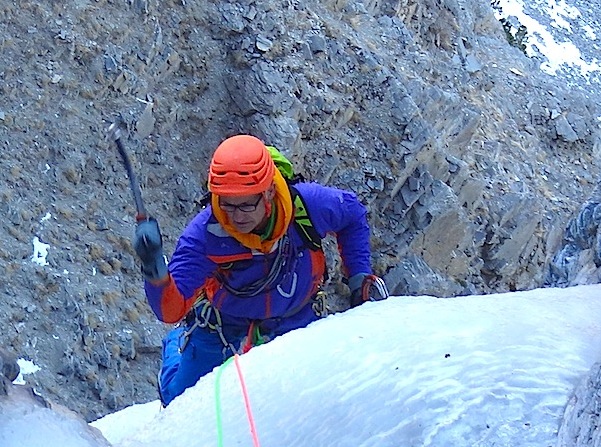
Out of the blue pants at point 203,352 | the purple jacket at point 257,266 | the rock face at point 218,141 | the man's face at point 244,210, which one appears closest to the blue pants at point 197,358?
the blue pants at point 203,352

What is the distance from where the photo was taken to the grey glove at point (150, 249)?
135 inches

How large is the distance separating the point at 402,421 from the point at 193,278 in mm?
1775

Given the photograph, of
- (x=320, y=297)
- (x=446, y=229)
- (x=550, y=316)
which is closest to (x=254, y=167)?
(x=320, y=297)

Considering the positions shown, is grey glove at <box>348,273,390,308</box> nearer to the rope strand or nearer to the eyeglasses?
the eyeglasses

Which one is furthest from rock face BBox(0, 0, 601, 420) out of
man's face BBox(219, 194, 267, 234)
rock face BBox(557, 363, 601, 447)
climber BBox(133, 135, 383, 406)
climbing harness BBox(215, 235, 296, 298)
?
rock face BBox(557, 363, 601, 447)

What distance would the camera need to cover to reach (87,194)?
8.00 metres

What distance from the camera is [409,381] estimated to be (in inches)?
92.7

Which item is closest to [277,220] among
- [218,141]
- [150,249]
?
[150,249]

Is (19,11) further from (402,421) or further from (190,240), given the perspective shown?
(402,421)

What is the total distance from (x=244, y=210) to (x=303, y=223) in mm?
460

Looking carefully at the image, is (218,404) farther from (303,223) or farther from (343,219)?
(343,219)

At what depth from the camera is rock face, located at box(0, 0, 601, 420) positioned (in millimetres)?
7145

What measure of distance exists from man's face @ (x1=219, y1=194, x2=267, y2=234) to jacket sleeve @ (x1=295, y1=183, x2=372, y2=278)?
0.40 metres

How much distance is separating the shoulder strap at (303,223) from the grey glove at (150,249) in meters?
0.76
